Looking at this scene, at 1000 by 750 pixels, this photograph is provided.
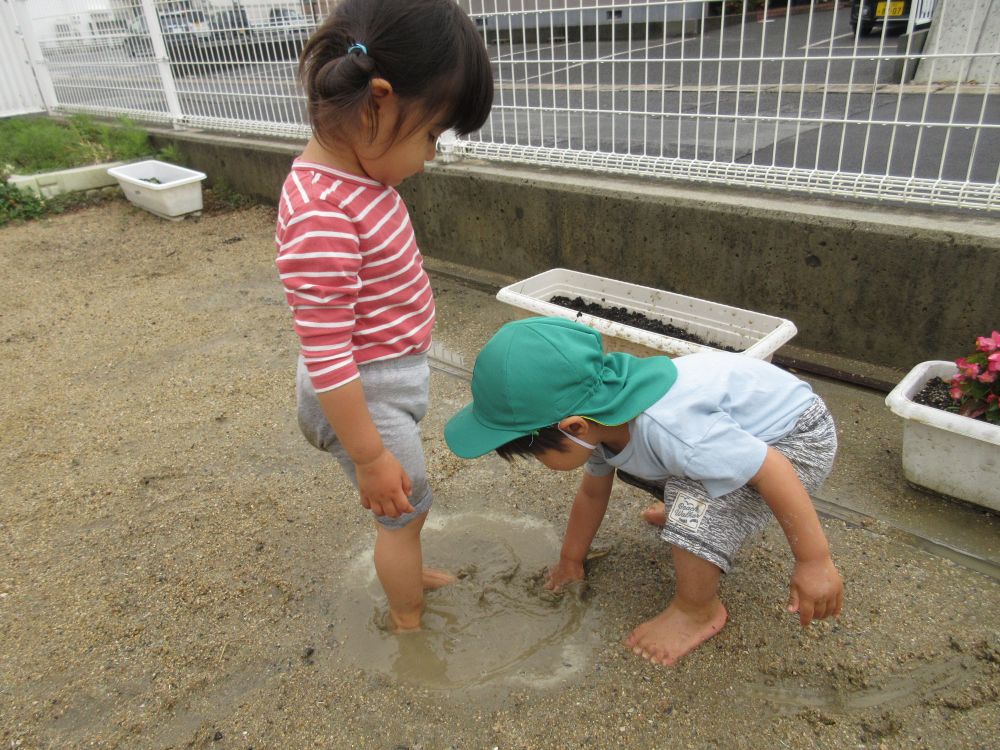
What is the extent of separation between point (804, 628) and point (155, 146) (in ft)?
21.3

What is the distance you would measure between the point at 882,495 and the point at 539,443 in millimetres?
1271

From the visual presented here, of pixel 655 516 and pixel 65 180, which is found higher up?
pixel 65 180

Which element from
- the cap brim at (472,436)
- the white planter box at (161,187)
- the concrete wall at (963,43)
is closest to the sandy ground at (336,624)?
the cap brim at (472,436)

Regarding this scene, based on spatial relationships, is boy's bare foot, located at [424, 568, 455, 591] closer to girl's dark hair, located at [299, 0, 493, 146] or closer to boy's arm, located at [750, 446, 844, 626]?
boy's arm, located at [750, 446, 844, 626]

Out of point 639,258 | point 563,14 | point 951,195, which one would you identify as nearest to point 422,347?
point 639,258

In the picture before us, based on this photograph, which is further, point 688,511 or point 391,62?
point 688,511

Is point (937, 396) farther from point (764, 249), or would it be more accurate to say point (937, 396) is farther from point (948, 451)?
point (764, 249)

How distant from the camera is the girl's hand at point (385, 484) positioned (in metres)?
1.41

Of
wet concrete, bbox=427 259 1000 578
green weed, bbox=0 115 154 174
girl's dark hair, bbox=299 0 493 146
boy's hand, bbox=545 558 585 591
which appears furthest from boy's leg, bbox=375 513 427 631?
green weed, bbox=0 115 154 174

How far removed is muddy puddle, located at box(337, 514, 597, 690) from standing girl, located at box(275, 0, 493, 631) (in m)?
0.47

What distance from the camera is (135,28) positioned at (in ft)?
20.0

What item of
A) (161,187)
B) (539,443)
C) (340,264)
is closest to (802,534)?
(539,443)

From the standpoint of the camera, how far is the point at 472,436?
151cm

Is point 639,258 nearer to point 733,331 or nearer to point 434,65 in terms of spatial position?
point 733,331
